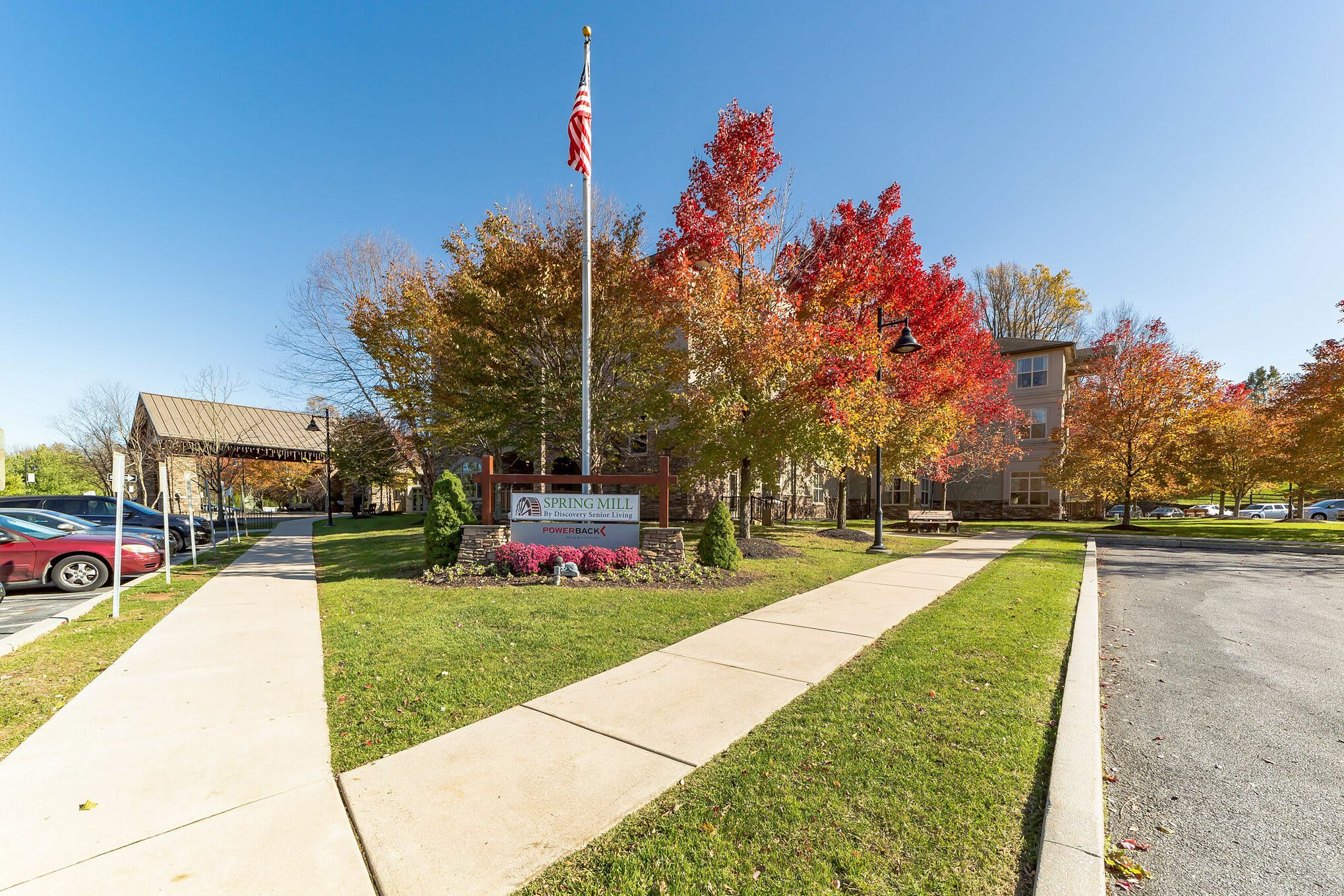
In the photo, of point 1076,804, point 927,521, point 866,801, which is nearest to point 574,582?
point 866,801

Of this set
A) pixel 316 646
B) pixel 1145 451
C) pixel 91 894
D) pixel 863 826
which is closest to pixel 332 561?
pixel 316 646

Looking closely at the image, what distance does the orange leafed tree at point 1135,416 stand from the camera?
20.3 metres

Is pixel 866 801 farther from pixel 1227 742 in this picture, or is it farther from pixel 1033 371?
pixel 1033 371

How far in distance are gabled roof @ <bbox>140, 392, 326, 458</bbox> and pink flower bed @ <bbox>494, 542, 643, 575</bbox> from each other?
3007 cm

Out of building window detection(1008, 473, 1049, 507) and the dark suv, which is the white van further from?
the dark suv

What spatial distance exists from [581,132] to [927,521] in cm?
1713

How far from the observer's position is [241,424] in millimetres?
41031

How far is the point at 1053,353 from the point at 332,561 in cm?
3278

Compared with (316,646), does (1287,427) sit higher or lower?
higher

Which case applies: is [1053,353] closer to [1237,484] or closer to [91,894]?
[1237,484]

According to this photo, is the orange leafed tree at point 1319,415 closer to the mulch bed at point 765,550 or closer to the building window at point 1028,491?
the building window at point 1028,491

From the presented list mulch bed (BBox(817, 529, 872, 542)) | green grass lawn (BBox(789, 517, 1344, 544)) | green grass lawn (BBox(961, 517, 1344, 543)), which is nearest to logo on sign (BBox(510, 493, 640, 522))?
mulch bed (BBox(817, 529, 872, 542))

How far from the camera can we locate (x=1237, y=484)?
32.0m

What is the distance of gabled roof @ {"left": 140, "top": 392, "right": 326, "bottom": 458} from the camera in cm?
3516
